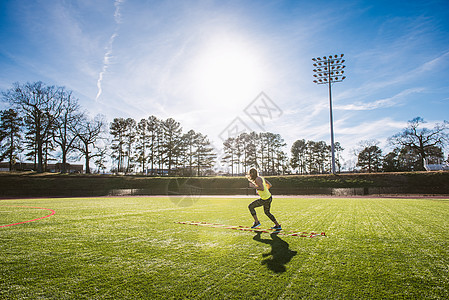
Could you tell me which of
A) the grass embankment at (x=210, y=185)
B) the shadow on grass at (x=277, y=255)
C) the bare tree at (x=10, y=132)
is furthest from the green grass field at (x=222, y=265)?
the bare tree at (x=10, y=132)

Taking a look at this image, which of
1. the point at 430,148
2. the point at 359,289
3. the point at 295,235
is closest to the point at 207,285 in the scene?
the point at 359,289

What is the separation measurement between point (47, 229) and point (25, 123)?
5053 cm

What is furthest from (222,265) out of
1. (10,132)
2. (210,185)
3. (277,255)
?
(10,132)

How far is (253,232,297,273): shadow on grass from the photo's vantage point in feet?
12.5

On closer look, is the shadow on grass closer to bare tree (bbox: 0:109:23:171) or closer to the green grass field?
the green grass field

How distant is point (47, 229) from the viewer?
6.89 m

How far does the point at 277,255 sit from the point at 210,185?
35.4 m

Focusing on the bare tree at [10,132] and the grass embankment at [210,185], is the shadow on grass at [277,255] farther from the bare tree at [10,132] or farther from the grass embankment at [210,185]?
the bare tree at [10,132]

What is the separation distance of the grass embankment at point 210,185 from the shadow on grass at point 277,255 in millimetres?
27349

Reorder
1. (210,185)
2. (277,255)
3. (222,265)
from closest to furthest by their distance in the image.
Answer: (222,265) < (277,255) < (210,185)

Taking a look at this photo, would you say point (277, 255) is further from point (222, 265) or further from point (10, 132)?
point (10, 132)

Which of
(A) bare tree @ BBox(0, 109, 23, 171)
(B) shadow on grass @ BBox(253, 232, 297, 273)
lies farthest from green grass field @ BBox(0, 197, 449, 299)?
(A) bare tree @ BBox(0, 109, 23, 171)

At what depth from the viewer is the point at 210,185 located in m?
39.4

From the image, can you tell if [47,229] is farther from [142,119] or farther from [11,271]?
[142,119]
